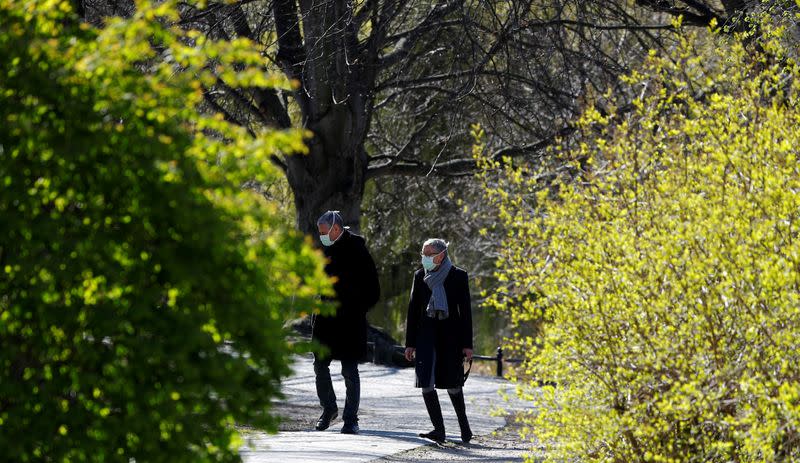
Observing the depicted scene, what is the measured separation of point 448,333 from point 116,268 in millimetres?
7015

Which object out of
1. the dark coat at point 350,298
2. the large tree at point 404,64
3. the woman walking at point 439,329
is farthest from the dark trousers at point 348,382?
the large tree at point 404,64

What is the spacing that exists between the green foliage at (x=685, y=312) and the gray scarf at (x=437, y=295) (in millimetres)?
2826

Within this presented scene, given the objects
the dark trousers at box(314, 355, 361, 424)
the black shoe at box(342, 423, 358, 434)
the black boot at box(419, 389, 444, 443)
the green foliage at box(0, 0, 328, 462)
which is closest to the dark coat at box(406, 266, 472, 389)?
the black boot at box(419, 389, 444, 443)

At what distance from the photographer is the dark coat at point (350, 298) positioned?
10.3 metres

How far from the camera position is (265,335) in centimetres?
382

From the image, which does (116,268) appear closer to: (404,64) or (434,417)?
(434,417)

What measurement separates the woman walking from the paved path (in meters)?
0.46

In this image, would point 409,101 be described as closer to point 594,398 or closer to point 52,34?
point 594,398

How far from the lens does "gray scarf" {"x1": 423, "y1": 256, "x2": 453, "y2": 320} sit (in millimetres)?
10398

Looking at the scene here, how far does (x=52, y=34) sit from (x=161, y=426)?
1.24 m

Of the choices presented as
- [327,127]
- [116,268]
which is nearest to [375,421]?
[327,127]

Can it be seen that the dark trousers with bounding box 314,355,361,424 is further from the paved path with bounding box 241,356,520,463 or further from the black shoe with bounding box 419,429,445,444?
the black shoe with bounding box 419,429,445,444

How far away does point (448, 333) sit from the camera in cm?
1052

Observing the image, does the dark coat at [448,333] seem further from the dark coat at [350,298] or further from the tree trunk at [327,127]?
the tree trunk at [327,127]
